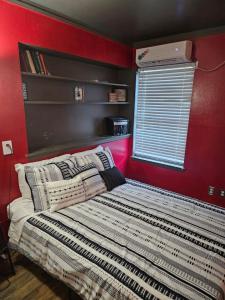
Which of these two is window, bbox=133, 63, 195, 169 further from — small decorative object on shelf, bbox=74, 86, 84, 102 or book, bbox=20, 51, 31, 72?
book, bbox=20, 51, 31, 72

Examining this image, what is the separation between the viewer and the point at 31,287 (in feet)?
5.50

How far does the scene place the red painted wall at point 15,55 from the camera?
176 centimetres

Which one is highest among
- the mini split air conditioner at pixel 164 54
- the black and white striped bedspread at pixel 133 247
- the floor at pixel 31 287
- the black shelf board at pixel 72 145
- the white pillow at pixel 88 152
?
the mini split air conditioner at pixel 164 54

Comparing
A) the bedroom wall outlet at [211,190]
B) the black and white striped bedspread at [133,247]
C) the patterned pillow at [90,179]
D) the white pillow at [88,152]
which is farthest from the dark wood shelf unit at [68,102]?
the bedroom wall outlet at [211,190]

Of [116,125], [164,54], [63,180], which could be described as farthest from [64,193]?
[164,54]

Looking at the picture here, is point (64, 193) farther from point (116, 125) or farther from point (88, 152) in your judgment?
point (116, 125)

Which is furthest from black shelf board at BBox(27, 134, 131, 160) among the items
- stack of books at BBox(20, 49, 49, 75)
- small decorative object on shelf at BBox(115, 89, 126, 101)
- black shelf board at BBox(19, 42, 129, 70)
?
black shelf board at BBox(19, 42, 129, 70)

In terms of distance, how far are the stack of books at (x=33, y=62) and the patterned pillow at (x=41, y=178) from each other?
0.98 m

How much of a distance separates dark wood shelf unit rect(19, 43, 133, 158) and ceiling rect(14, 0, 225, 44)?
1.29 ft

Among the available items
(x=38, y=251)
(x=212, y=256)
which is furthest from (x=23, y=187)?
(x=212, y=256)

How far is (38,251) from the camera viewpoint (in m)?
1.60

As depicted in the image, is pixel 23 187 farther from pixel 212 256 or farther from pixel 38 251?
pixel 212 256

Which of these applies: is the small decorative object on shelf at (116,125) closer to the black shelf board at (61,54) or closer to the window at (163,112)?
the window at (163,112)

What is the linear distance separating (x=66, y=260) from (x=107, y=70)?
103 inches
